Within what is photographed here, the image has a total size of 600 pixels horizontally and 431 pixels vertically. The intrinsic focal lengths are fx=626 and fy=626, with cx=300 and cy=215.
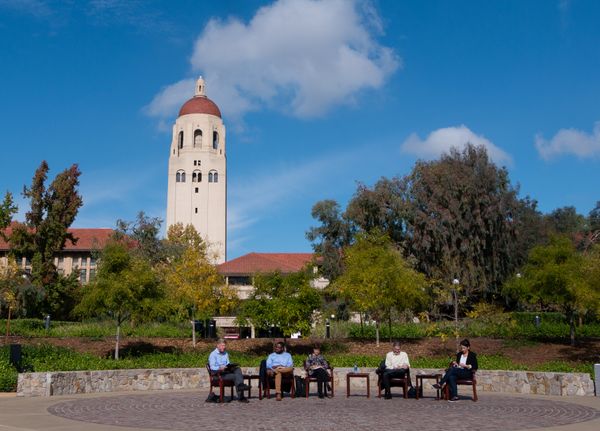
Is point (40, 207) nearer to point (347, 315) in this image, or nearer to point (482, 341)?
point (347, 315)

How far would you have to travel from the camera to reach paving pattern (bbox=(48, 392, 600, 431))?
9703mm

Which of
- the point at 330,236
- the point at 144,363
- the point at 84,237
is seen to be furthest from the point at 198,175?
the point at 144,363

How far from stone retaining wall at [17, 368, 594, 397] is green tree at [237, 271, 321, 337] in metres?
5.55

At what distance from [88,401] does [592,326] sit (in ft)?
86.5

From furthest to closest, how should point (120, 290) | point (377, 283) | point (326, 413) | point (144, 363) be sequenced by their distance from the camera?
1. point (377, 283)
2. point (120, 290)
3. point (144, 363)
4. point (326, 413)

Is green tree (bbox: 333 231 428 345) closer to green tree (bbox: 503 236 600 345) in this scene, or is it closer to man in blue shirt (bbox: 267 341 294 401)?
green tree (bbox: 503 236 600 345)

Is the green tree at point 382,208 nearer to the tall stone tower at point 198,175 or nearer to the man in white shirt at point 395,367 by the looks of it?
the man in white shirt at point 395,367

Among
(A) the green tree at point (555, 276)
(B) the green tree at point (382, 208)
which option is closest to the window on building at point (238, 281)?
(B) the green tree at point (382, 208)

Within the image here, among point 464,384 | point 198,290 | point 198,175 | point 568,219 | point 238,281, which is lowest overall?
point 464,384

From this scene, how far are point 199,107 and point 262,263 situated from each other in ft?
110

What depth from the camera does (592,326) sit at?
31.4m

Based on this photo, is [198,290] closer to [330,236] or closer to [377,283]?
[377,283]

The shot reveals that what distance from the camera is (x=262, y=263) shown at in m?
69.9

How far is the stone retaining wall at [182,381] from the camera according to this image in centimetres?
1453
